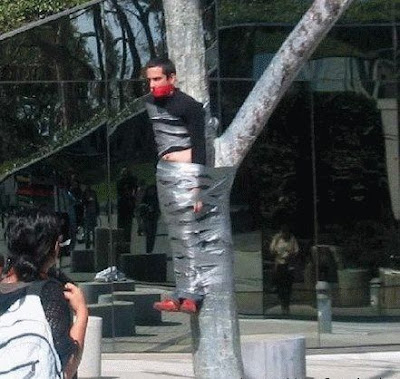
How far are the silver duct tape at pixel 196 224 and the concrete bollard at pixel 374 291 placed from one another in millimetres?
6060

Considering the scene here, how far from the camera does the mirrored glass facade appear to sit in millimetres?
12531

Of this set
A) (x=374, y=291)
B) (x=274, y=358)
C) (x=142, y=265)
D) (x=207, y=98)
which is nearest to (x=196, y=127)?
(x=207, y=98)

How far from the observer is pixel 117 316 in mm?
12516

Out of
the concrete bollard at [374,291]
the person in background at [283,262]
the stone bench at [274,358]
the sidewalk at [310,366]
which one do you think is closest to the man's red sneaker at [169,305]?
the stone bench at [274,358]

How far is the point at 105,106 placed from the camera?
41.3ft

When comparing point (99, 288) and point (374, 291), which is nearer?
point (99, 288)

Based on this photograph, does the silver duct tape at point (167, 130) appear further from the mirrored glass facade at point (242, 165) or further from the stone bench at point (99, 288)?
the stone bench at point (99, 288)

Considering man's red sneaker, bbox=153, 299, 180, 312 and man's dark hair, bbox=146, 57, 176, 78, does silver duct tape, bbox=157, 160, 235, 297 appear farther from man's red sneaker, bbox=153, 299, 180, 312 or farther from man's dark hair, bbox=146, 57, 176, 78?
man's dark hair, bbox=146, 57, 176, 78

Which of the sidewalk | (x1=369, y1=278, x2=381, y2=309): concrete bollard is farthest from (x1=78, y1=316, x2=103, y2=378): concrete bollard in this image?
(x1=369, y1=278, x2=381, y2=309): concrete bollard

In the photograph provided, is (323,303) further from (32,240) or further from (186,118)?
(32,240)

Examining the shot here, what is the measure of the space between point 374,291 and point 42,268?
9017mm

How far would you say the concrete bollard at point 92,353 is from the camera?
32.2 ft

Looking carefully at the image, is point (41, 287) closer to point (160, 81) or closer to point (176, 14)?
point (160, 81)

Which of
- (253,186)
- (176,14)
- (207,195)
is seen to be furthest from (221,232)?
(253,186)
